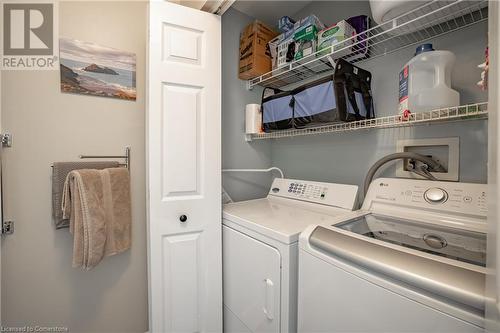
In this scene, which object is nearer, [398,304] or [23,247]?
[398,304]

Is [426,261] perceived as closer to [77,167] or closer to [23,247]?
[77,167]

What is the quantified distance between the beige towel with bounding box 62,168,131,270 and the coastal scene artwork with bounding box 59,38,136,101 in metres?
0.57

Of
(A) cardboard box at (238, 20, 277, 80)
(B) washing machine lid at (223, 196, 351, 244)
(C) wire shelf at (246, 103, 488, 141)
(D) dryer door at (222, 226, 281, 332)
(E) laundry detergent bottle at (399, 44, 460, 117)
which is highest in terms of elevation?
(A) cardboard box at (238, 20, 277, 80)

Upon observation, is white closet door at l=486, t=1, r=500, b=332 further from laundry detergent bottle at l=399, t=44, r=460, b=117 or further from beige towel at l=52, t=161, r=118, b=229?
beige towel at l=52, t=161, r=118, b=229

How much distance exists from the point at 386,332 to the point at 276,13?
94.3 inches

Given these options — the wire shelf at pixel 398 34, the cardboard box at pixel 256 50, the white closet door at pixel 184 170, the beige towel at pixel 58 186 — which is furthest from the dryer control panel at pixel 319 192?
the beige towel at pixel 58 186

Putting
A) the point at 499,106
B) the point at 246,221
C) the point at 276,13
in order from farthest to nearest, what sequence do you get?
1. the point at 276,13
2. the point at 246,221
3. the point at 499,106

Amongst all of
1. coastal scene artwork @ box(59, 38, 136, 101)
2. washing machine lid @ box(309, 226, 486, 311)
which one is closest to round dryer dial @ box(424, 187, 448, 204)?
washing machine lid @ box(309, 226, 486, 311)

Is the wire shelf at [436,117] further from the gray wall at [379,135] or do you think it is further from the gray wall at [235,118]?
the gray wall at [235,118]

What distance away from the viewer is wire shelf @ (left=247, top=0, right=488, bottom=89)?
100cm

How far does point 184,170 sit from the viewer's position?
1423 mm

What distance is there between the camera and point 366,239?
86 cm

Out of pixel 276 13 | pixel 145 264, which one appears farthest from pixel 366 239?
pixel 276 13

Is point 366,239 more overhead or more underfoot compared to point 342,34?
more underfoot
